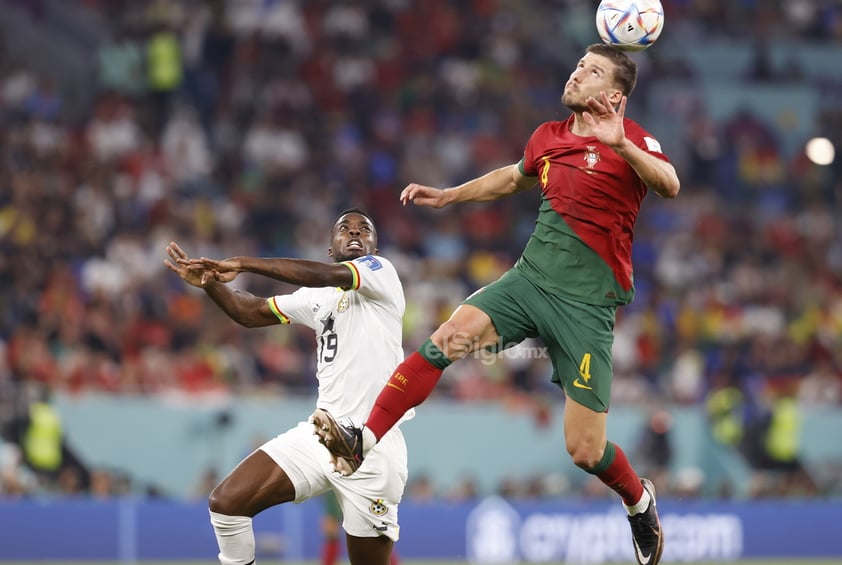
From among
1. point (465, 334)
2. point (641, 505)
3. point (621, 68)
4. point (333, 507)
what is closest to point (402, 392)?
point (465, 334)

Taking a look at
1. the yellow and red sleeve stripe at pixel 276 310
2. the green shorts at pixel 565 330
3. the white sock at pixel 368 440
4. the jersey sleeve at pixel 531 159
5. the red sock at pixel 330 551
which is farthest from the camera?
the red sock at pixel 330 551

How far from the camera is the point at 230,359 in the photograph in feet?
52.8

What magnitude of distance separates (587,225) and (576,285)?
363 millimetres

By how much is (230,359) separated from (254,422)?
143 centimetres

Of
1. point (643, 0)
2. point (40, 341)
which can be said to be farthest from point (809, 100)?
point (643, 0)

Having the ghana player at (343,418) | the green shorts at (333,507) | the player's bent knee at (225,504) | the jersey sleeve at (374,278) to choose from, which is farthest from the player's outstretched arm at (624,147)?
the green shorts at (333,507)

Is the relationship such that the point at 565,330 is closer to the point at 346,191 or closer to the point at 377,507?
the point at 377,507

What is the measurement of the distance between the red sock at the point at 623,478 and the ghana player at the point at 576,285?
1 centimetres

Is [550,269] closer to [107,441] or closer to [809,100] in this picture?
[107,441]

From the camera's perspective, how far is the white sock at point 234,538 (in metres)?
8.09

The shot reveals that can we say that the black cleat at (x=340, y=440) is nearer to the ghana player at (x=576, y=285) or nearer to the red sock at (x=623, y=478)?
the ghana player at (x=576, y=285)

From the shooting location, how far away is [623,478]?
8312mm

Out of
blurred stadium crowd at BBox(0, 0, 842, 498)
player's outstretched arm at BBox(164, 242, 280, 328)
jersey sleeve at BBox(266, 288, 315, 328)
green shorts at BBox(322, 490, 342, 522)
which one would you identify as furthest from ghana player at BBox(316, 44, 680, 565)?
blurred stadium crowd at BBox(0, 0, 842, 498)

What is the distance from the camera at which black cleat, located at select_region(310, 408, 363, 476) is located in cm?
730
